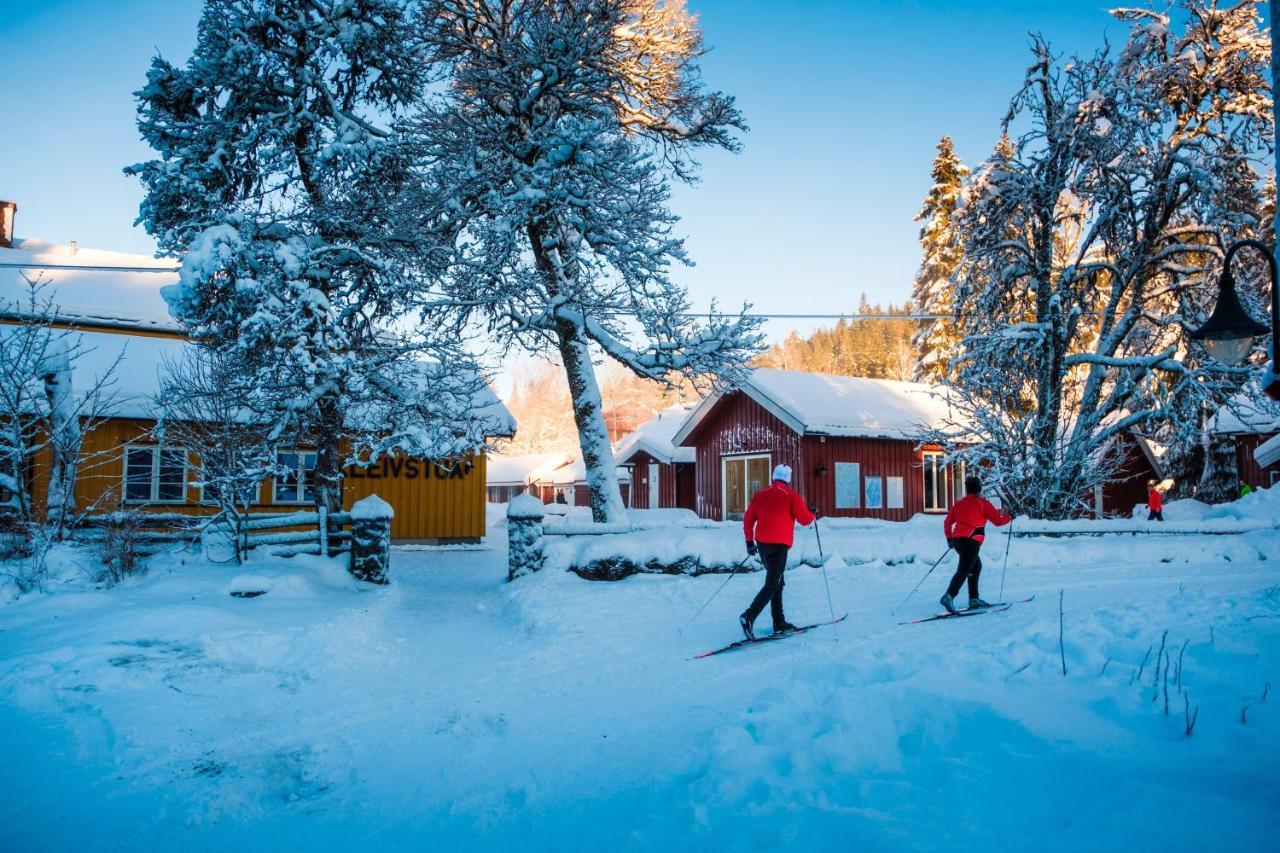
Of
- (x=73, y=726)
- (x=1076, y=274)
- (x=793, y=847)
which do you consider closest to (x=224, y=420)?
(x=73, y=726)

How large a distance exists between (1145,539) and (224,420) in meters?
17.4

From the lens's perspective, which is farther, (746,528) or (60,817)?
(746,528)

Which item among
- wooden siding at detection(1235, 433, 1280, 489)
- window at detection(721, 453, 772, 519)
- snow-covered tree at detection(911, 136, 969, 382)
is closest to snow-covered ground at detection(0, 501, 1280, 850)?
window at detection(721, 453, 772, 519)

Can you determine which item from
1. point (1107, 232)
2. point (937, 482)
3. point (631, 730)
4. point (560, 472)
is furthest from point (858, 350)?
point (631, 730)

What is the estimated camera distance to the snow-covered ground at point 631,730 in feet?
12.5

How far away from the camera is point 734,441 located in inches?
995

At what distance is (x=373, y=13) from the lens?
44.9ft

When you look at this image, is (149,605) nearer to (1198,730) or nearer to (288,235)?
(288,235)

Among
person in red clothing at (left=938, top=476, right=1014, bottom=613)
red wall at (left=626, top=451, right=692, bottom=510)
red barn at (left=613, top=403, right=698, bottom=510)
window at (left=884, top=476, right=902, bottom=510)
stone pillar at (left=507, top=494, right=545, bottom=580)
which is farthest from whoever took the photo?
red wall at (left=626, top=451, right=692, bottom=510)

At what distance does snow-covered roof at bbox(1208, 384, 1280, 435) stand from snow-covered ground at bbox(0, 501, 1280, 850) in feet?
30.9

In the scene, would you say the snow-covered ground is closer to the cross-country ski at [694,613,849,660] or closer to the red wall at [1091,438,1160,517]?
the cross-country ski at [694,613,849,660]

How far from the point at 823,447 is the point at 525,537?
12.7 meters

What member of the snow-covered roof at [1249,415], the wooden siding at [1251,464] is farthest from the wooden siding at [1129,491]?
the snow-covered roof at [1249,415]

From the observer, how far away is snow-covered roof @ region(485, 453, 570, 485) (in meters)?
51.0
